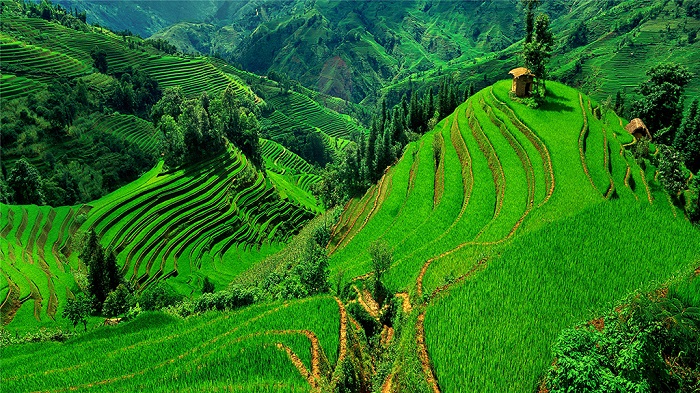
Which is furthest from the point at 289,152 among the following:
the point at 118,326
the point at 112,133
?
the point at 118,326

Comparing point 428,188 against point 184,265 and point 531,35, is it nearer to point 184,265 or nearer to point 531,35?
point 531,35

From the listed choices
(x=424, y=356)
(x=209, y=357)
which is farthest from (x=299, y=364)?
(x=424, y=356)

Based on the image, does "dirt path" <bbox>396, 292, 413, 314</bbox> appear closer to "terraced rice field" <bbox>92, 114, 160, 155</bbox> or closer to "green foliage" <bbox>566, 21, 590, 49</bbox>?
"terraced rice field" <bbox>92, 114, 160, 155</bbox>

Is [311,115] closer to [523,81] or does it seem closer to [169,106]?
[169,106]

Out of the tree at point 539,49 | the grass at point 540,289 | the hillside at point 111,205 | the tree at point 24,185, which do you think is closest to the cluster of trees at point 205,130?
the hillside at point 111,205

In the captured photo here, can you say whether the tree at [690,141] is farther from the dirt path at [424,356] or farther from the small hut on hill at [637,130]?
the dirt path at [424,356]
